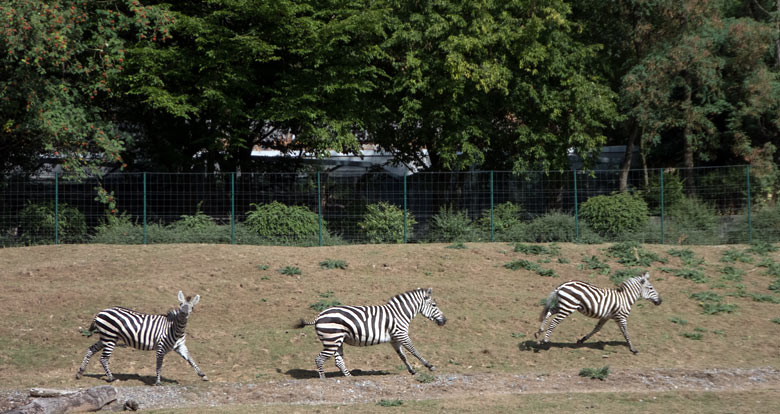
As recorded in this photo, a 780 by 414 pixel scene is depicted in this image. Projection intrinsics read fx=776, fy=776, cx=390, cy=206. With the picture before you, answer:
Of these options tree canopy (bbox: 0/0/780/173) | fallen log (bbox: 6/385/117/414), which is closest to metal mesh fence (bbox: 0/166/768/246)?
tree canopy (bbox: 0/0/780/173)

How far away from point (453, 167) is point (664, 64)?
8.40m

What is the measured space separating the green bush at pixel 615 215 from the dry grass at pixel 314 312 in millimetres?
1869

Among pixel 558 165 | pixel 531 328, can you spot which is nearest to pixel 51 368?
pixel 531 328

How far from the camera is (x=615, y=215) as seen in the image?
80.0 ft

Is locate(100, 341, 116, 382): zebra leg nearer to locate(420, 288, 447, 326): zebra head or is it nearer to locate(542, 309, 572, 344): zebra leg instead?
locate(420, 288, 447, 326): zebra head

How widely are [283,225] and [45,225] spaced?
7.42 metres

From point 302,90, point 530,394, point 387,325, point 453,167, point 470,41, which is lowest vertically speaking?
point 530,394

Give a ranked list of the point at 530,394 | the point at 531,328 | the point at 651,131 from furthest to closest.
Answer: the point at 651,131, the point at 531,328, the point at 530,394

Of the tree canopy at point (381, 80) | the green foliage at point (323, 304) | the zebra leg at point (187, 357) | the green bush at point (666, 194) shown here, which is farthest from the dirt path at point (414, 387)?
the green bush at point (666, 194)

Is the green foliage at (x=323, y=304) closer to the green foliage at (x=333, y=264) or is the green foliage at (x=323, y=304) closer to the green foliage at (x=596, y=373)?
the green foliage at (x=333, y=264)

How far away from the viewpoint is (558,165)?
27531 millimetres

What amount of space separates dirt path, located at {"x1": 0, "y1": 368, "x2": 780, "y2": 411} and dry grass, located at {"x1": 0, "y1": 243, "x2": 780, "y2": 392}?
708mm

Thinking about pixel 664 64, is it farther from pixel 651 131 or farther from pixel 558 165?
pixel 558 165

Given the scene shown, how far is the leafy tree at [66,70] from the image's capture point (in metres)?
21.0
